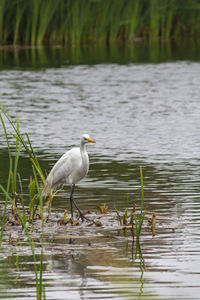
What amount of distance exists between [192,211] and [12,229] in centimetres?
188

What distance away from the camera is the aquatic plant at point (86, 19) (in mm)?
27766

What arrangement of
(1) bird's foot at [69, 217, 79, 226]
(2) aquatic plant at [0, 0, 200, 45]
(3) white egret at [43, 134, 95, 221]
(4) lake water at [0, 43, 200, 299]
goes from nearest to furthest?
(4) lake water at [0, 43, 200, 299], (1) bird's foot at [69, 217, 79, 226], (3) white egret at [43, 134, 95, 221], (2) aquatic plant at [0, 0, 200, 45]

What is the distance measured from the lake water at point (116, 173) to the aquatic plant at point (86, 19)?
448 centimetres

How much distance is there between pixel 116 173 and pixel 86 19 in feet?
62.0

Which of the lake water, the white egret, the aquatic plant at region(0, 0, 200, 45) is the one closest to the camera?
the lake water

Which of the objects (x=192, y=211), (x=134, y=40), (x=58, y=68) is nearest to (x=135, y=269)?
(x=192, y=211)

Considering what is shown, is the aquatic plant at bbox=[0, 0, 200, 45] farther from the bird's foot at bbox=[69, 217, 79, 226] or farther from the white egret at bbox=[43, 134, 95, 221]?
the bird's foot at bbox=[69, 217, 79, 226]

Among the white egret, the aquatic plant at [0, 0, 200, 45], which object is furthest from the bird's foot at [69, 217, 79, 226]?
the aquatic plant at [0, 0, 200, 45]

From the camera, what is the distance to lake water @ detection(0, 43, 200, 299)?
5.95 meters

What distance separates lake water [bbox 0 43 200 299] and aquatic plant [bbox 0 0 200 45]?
4.48 meters

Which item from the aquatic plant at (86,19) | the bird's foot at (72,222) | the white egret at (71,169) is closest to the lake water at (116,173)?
the bird's foot at (72,222)

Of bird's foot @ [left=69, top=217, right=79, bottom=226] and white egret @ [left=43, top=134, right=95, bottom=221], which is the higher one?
white egret @ [left=43, top=134, right=95, bottom=221]

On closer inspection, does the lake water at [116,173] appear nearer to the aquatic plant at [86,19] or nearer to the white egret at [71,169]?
the white egret at [71,169]

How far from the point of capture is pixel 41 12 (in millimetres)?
27438
